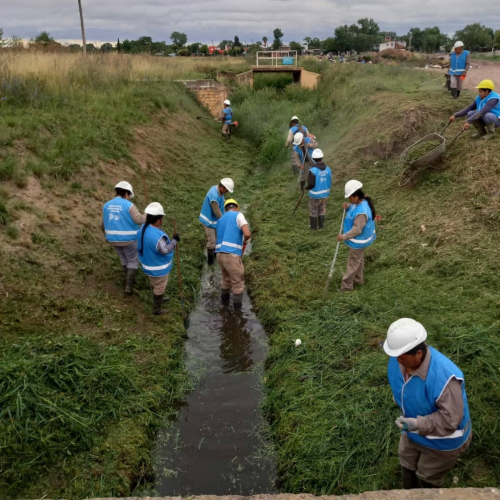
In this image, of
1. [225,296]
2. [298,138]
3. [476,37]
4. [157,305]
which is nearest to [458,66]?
[298,138]

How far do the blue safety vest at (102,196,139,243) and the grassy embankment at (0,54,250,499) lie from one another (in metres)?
0.88

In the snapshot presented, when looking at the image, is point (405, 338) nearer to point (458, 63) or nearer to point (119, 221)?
point (119, 221)

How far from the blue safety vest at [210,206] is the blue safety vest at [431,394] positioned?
551 centimetres

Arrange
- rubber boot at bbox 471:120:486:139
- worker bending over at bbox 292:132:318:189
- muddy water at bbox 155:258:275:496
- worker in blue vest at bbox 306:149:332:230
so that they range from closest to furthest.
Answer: muddy water at bbox 155:258:275:496, worker in blue vest at bbox 306:149:332:230, rubber boot at bbox 471:120:486:139, worker bending over at bbox 292:132:318:189

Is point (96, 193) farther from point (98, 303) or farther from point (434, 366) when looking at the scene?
point (434, 366)

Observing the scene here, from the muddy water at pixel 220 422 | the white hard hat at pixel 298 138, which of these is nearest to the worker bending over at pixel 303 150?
the white hard hat at pixel 298 138

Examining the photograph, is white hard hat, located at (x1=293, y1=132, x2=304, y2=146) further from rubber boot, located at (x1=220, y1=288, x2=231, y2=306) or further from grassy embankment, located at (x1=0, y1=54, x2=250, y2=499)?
rubber boot, located at (x1=220, y1=288, x2=231, y2=306)

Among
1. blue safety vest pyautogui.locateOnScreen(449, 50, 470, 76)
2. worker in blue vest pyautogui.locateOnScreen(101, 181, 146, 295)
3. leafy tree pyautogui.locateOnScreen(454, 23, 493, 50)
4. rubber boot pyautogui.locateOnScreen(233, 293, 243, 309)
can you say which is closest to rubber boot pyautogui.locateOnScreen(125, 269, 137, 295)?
worker in blue vest pyautogui.locateOnScreen(101, 181, 146, 295)

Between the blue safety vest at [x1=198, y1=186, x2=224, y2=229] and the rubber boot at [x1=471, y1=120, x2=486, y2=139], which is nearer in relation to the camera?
the blue safety vest at [x1=198, y1=186, x2=224, y2=229]

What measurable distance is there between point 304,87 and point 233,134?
713cm

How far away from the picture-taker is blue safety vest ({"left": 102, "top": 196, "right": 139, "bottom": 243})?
6824 millimetres

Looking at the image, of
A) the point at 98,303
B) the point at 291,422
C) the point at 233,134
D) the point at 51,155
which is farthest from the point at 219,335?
the point at 233,134

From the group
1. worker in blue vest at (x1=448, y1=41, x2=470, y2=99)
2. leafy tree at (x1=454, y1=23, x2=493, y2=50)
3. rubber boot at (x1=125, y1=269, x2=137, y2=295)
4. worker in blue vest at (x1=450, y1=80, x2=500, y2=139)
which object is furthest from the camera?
leafy tree at (x1=454, y1=23, x2=493, y2=50)

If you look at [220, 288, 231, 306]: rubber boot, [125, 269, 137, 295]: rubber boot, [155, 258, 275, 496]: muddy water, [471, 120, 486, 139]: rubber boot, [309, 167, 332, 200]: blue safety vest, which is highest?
[471, 120, 486, 139]: rubber boot
